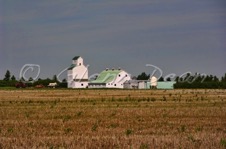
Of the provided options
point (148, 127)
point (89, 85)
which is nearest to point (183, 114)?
point (148, 127)

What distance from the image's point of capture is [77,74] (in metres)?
145

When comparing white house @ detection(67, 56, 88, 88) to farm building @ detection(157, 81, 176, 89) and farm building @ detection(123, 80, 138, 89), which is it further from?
farm building @ detection(157, 81, 176, 89)

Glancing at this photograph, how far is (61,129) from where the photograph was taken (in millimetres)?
22250

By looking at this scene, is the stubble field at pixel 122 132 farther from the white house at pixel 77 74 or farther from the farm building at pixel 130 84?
the farm building at pixel 130 84

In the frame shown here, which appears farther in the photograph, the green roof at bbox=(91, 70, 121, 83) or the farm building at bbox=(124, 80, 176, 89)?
the green roof at bbox=(91, 70, 121, 83)

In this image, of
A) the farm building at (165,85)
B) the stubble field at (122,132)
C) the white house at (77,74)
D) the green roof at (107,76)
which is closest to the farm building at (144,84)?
the farm building at (165,85)

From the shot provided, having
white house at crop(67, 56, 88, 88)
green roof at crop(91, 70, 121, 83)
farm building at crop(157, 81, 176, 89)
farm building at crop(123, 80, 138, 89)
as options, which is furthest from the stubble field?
green roof at crop(91, 70, 121, 83)

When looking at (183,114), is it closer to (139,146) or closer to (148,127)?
(148,127)

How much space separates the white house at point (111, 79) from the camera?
145863 millimetres

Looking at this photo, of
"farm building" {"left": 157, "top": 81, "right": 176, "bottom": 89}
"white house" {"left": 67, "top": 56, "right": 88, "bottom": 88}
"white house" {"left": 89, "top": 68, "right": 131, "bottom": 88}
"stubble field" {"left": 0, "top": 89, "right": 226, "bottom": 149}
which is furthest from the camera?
"white house" {"left": 89, "top": 68, "right": 131, "bottom": 88}

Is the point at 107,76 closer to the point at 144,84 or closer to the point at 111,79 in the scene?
the point at 111,79

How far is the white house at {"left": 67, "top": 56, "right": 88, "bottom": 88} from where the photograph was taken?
141163mm

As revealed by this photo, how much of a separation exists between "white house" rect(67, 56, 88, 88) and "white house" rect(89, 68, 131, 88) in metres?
3.85

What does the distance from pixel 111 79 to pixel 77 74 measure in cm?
1009
